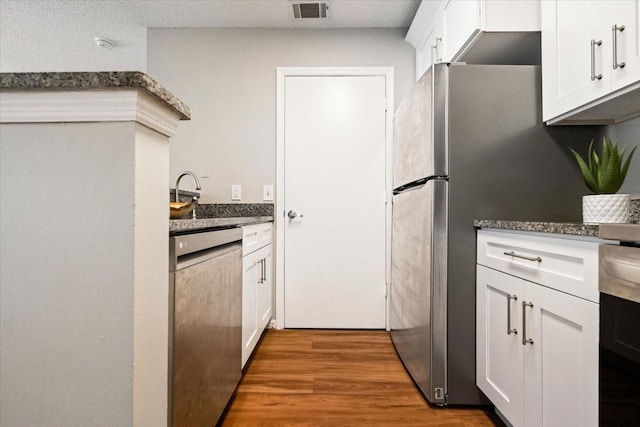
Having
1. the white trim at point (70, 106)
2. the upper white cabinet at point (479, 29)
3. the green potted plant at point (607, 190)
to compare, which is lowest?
the green potted plant at point (607, 190)

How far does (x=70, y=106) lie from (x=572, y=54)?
65.1 inches

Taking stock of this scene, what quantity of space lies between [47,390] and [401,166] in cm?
205

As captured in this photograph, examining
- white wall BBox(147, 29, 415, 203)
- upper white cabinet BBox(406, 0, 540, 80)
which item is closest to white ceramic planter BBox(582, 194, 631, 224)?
upper white cabinet BBox(406, 0, 540, 80)

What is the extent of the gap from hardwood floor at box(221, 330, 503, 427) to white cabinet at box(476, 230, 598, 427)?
0.34m

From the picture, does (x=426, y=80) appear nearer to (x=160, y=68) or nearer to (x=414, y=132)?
(x=414, y=132)

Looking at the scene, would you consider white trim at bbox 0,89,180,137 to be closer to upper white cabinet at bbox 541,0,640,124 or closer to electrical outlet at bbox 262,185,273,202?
upper white cabinet at bbox 541,0,640,124

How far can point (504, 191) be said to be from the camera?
1.59 meters

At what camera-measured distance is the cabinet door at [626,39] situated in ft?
3.58

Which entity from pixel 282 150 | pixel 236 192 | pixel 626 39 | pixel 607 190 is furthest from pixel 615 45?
pixel 236 192

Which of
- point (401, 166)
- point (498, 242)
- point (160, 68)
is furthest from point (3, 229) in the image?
point (160, 68)

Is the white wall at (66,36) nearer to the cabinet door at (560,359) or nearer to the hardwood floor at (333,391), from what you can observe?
the hardwood floor at (333,391)

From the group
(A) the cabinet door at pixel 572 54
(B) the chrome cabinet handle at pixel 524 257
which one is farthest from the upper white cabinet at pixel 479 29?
(B) the chrome cabinet handle at pixel 524 257

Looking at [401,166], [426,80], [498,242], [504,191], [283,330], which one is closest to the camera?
[498,242]

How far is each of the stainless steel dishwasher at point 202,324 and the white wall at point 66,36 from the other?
7.33ft
